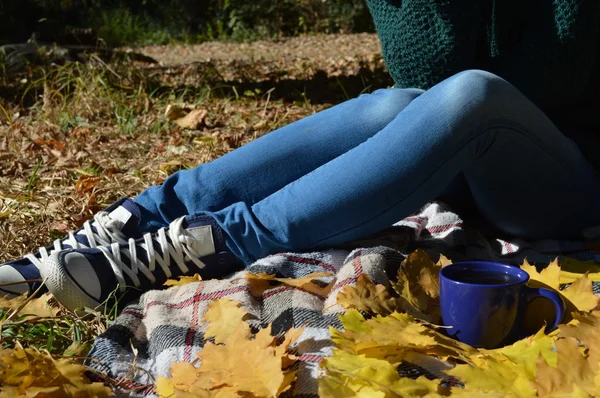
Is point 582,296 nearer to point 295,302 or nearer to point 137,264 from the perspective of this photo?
point 295,302

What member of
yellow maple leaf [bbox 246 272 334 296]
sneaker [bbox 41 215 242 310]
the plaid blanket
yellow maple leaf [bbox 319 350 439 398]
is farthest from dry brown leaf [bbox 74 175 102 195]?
yellow maple leaf [bbox 319 350 439 398]

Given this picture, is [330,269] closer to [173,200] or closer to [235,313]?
[235,313]

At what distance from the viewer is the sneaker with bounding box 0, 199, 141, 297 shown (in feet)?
4.82

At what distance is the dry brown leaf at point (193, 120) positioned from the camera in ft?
10.6

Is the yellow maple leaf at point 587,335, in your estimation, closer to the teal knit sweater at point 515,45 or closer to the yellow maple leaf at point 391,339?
the yellow maple leaf at point 391,339

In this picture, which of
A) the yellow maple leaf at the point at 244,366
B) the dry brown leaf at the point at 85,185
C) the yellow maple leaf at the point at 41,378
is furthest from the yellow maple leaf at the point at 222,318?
the dry brown leaf at the point at 85,185

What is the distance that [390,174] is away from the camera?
1.49m

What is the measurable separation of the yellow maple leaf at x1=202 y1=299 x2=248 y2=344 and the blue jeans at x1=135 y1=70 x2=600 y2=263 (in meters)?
0.29

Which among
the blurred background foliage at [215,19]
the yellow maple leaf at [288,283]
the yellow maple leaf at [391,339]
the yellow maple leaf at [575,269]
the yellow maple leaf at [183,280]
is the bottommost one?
the blurred background foliage at [215,19]

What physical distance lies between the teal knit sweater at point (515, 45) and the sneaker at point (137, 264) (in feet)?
2.26

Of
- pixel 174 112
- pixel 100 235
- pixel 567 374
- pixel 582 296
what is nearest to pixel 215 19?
pixel 174 112

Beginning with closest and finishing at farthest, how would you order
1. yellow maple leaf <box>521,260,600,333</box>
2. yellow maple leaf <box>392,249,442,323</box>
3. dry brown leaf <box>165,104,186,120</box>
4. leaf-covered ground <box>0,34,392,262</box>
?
1. yellow maple leaf <box>521,260,600,333</box>
2. yellow maple leaf <box>392,249,442,323</box>
3. leaf-covered ground <box>0,34,392,262</box>
4. dry brown leaf <box>165,104,186,120</box>

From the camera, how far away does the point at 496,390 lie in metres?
0.95

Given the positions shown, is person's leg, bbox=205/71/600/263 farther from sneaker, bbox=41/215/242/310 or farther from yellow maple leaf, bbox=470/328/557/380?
yellow maple leaf, bbox=470/328/557/380
